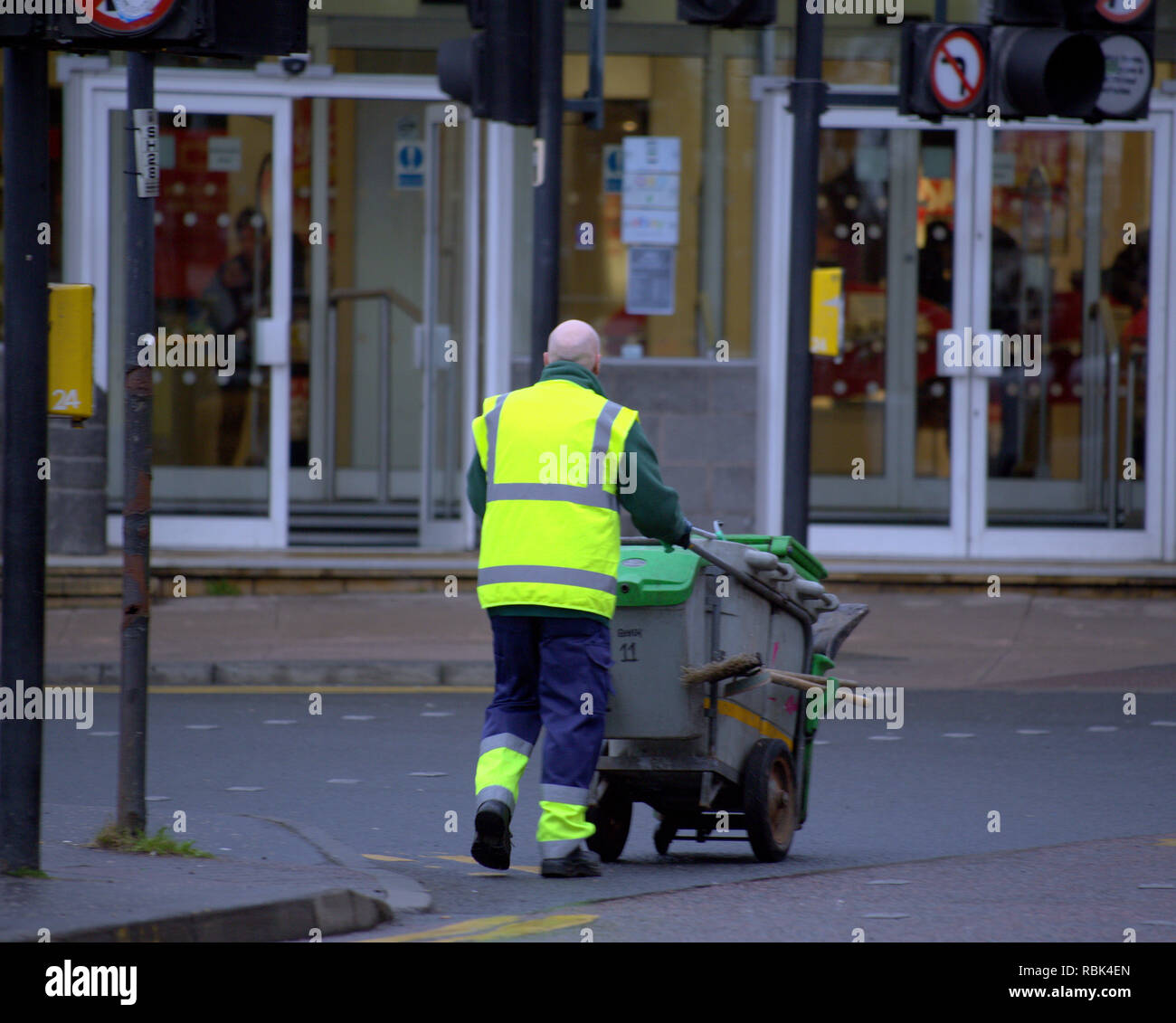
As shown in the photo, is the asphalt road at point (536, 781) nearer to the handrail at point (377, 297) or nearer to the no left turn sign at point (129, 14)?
the no left turn sign at point (129, 14)

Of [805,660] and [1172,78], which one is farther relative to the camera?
[1172,78]

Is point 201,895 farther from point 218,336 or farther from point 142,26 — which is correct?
point 218,336

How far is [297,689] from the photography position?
11.2 m

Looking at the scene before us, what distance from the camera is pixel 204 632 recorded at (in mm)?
12578

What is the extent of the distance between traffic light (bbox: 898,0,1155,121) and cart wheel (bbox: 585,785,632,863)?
4.55m

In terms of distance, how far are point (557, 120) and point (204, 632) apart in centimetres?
419

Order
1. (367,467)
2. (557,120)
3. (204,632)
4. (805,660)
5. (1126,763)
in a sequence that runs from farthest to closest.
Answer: (367,467)
(204,632)
(557,120)
(1126,763)
(805,660)

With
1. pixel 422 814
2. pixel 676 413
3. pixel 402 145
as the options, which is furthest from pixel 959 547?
pixel 422 814

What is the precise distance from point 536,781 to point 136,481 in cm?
291

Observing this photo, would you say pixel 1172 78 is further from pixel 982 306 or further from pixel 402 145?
pixel 402 145

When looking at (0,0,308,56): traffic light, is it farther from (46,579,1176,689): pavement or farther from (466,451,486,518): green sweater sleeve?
(46,579,1176,689): pavement

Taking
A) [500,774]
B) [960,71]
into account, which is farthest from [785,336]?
[500,774]

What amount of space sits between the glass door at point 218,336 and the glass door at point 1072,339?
524cm

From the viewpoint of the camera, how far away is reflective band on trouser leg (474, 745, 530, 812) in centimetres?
649
